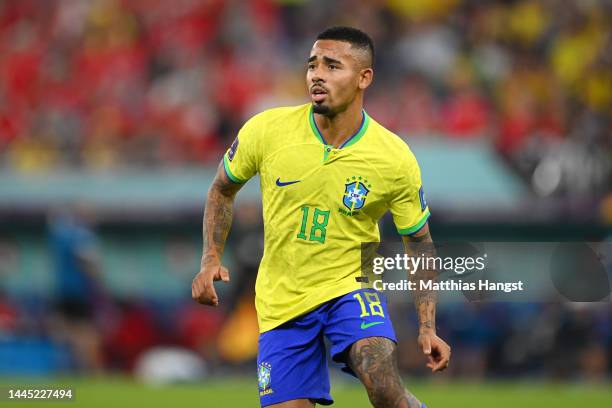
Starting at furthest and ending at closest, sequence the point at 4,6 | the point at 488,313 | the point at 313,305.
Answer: the point at 4,6 < the point at 488,313 < the point at 313,305

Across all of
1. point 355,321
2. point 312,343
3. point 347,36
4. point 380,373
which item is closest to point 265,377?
point 312,343

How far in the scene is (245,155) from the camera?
21.9 feet

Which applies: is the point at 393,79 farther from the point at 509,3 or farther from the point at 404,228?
the point at 404,228

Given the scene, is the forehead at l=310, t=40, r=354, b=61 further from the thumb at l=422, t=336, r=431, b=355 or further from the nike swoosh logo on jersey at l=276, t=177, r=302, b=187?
the thumb at l=422, t=336, r=431, b=355

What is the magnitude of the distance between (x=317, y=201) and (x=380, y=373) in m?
1.01

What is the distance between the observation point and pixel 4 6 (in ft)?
63.6

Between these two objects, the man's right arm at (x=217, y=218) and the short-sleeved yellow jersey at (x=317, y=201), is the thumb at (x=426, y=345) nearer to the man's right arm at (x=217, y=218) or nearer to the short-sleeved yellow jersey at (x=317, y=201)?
the short-sleeved yellow jersey at (x=317, y=201)

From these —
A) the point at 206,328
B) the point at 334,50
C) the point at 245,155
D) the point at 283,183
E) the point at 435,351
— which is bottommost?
the point at 435,351

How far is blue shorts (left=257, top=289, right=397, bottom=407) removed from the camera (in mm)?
6453

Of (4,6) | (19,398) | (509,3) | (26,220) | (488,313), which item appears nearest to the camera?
(19,398)

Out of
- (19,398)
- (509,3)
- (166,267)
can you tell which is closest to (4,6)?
(166,267)

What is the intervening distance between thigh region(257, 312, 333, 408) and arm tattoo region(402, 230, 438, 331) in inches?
22.5

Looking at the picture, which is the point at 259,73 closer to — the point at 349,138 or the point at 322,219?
the point at 349,138

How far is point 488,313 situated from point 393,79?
12.8 feet
